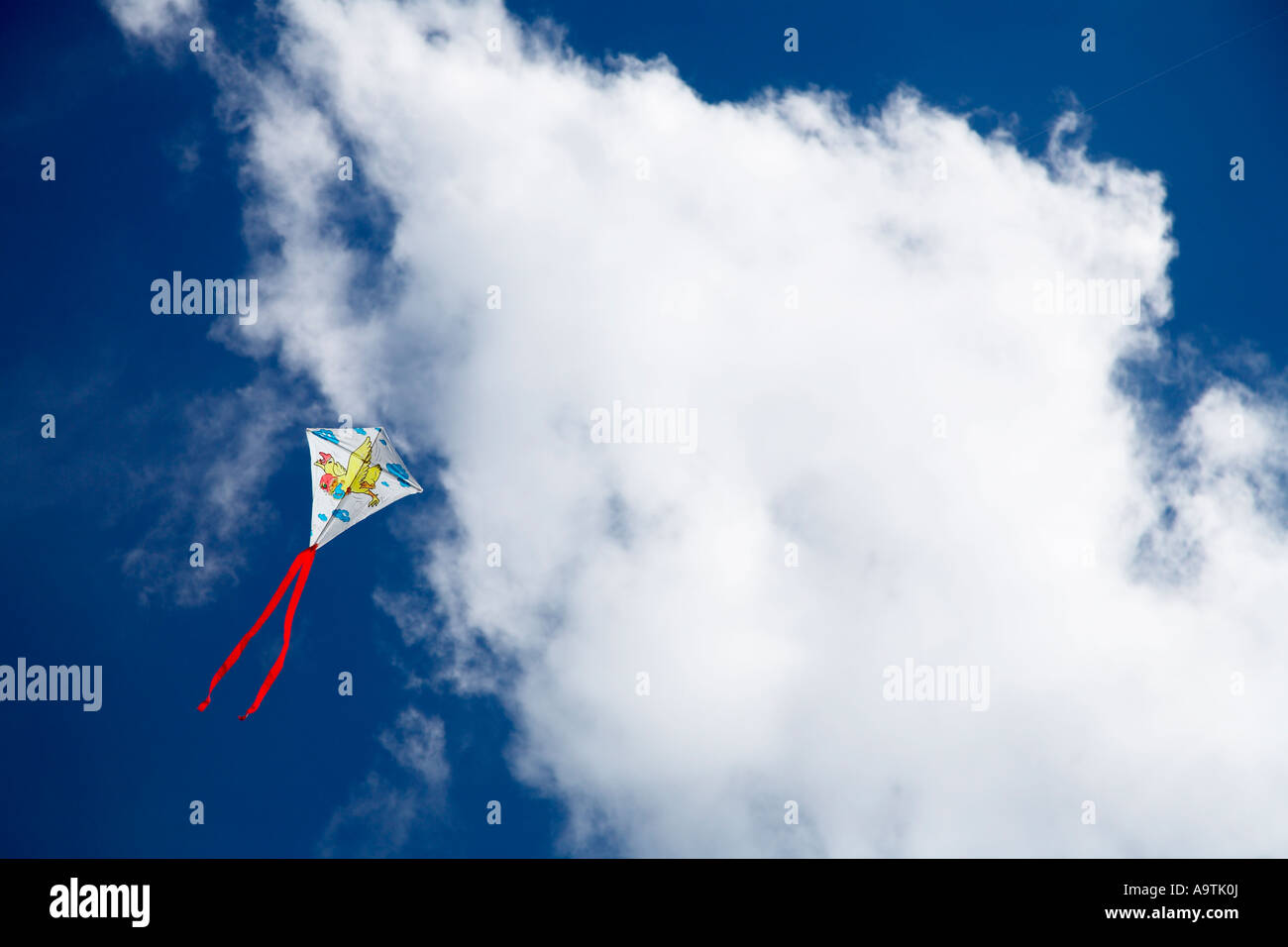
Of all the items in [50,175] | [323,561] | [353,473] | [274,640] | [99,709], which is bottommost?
[99,709]

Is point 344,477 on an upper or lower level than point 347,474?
lower
